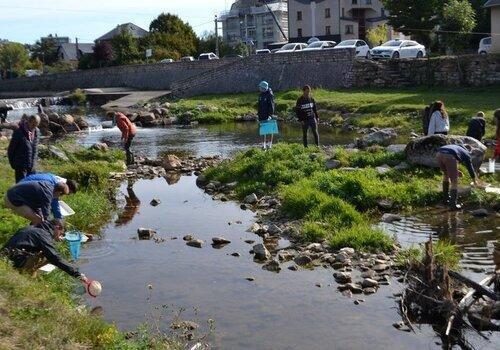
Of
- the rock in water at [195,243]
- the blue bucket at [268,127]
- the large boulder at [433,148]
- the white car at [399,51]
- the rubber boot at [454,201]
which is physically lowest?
the rock in water at [195,243]

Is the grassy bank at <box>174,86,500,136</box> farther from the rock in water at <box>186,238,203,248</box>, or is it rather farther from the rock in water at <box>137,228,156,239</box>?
the rock in water at <box>137,228,156,239</box>

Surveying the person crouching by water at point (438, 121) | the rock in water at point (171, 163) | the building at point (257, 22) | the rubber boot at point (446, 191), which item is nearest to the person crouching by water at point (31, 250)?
the rubber boot at point (446, 191)

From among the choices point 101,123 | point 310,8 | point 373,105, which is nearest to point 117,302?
point 373,105

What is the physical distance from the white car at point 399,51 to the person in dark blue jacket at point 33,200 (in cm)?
3959

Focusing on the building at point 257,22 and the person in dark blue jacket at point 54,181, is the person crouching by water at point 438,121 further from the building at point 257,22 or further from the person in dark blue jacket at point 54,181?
the building at point 257,22

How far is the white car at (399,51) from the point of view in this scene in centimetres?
4764

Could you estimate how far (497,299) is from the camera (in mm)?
8742

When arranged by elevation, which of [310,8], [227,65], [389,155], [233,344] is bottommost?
[233,344]

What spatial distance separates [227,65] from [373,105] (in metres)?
19.7

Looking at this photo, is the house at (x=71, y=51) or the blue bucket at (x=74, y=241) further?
the house at (x=71, y=51)

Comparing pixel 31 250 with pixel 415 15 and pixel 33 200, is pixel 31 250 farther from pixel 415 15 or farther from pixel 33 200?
pixel 415 15

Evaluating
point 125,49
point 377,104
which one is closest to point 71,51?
point 125,49

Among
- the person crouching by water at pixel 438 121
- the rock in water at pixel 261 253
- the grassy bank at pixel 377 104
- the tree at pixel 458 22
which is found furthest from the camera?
the tree at pixel 458 22

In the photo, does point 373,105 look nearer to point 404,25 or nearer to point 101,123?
point 101,123
